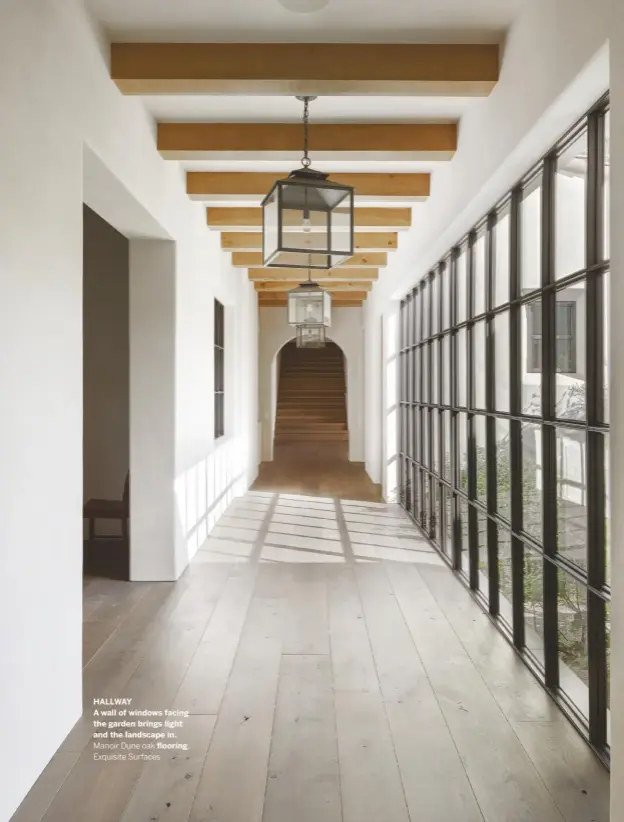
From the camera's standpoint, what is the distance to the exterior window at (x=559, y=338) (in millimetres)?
2748

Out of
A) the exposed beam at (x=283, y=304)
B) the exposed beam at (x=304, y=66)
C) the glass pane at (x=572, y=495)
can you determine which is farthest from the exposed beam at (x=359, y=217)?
the exposed beam at (x=283, y=304)

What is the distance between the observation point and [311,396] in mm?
18172

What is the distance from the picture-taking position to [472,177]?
3.70 m

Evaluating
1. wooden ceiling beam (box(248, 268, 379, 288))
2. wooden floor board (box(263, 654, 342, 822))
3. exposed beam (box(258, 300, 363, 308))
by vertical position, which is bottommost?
wooden floor board (box(263, 654, 342, 822))

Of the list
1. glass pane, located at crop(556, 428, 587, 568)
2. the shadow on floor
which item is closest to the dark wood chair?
glass pane, located at crop(556, 428, 587, 568)

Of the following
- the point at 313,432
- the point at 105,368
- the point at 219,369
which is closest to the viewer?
the point at 105,368

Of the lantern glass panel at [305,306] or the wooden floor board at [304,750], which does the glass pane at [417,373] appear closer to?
the lantern glass panel at [305,306]

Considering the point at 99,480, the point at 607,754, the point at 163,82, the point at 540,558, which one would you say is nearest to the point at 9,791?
the point at 607,754

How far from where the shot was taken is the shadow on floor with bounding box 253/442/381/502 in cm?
916

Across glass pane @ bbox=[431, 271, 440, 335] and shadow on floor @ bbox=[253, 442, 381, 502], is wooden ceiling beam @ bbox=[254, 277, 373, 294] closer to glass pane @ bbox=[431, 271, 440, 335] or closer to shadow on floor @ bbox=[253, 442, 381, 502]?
shadow on floor @ bbox=[253, 442, 381, 502]

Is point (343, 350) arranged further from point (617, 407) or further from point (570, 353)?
point (617, 407)

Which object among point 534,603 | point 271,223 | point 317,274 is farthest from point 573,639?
point 317,274

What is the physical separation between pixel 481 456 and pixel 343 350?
26.5 ft

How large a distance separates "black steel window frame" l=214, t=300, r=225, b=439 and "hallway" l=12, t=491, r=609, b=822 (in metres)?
2.94
